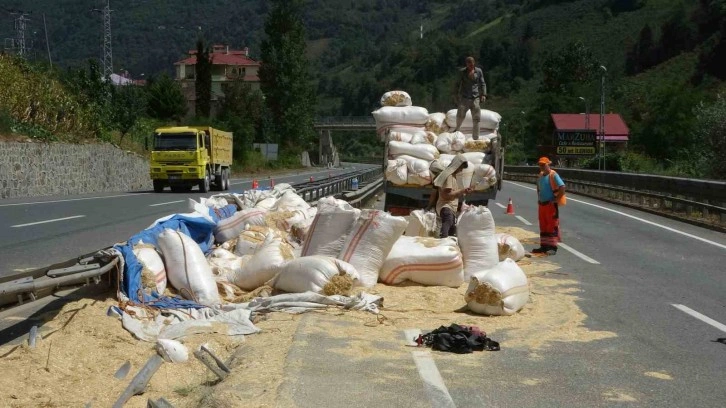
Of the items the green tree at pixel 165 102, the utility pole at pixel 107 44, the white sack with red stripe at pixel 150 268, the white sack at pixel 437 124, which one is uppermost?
the utility pole at pixel 107 44

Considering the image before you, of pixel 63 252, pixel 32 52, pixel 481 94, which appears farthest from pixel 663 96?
pixel 63 252

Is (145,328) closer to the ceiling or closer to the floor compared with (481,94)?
closer to the floor

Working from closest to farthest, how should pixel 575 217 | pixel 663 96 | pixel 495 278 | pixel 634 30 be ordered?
pixel 495 278
pixel 575 217
pixel 663 96
pixel 634 30

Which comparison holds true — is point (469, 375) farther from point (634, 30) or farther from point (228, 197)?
point (634, 30)

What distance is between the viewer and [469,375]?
7.14 meters

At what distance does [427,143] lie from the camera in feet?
60.2

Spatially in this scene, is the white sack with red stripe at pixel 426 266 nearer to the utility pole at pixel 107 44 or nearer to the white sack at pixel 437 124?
the white sack at pixel 437 124

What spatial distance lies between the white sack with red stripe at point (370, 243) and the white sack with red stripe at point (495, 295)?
1.59 metres

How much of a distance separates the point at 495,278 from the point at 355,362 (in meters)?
2.94

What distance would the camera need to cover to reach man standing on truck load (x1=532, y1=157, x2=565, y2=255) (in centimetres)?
1588

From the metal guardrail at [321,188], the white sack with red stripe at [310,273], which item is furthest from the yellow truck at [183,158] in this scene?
the white sack with red stripe at [310,273]

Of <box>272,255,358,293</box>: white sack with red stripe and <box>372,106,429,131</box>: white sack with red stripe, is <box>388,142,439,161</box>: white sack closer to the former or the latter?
<box>372,106,429,131</box>: white sack with red stripe

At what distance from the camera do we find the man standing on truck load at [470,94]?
60.5 ft

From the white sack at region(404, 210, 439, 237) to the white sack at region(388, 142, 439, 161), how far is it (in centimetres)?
355
